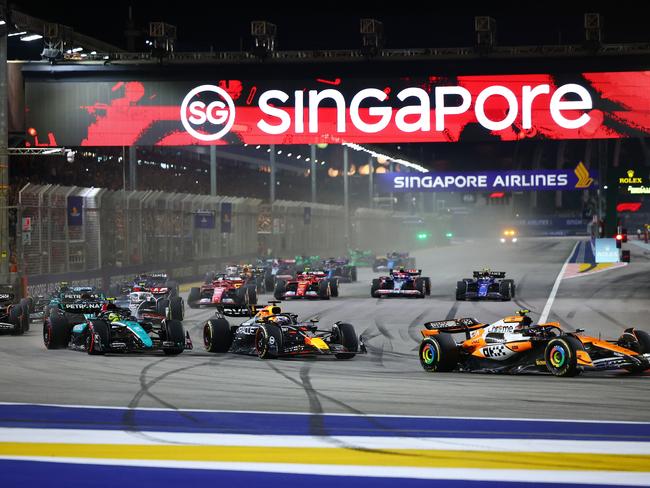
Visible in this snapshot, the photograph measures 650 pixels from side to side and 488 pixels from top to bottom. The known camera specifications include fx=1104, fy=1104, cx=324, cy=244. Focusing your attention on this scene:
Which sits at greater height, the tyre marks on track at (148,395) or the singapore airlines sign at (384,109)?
the singapore airlines sign at (384,109)

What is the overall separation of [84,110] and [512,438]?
23471 millimetres

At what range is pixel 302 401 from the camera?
44.5 feet

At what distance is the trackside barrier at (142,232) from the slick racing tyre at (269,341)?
12.6 metres

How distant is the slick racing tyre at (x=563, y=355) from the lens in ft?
51.0

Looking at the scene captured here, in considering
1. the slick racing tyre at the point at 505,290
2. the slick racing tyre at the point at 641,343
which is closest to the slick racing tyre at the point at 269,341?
the slick racing tyre at the point at 641,343

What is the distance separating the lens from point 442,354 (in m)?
16.9

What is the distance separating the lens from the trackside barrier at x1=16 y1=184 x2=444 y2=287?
33312mm

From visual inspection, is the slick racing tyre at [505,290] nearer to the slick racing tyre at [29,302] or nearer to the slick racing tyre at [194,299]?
the slick racing tyre at [194,299]

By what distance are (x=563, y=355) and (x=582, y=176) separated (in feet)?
117

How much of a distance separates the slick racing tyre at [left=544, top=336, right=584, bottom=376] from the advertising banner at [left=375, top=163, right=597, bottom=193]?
34.9 m

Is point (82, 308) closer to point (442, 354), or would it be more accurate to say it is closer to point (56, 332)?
point (56, 332)

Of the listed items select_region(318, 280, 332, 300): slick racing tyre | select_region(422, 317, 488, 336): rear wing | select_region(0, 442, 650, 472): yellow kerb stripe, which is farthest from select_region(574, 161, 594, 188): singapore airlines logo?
select_region(0, 442, 650, 472): yellow kerb stripe

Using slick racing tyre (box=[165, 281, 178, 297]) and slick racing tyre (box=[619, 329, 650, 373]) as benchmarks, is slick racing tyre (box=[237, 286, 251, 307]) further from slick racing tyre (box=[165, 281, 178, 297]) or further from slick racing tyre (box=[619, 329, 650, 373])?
slick racing tyre (box=[619, 329, 650, 373])

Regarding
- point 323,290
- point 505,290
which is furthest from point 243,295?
point 505,290
